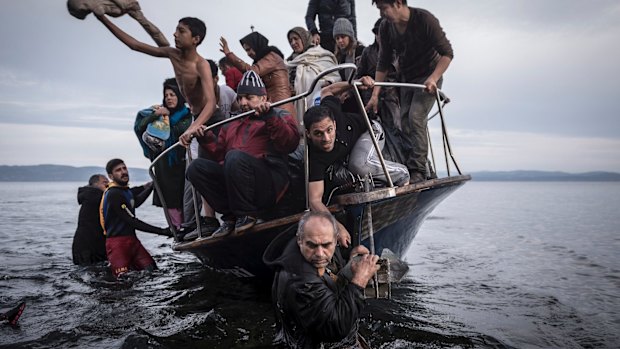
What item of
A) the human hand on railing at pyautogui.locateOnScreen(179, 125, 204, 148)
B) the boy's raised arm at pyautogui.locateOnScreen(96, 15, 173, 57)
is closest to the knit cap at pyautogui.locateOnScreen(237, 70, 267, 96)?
the human hand on railing at pyautogui.locateOnScreen(179, 125, 204, 148)

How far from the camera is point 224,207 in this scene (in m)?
4.66

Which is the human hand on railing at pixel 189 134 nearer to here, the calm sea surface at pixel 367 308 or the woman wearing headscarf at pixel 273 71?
the woman wearing headscarf at pixel 273 71

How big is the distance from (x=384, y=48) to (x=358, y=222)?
7.69 feet

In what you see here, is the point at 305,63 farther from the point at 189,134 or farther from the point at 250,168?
the point at 250,168

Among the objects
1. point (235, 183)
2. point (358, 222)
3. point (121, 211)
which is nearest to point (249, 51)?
point (235, 183)

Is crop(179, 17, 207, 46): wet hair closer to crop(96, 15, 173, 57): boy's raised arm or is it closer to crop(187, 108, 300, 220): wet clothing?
crop(96, 15, 173, 57): boy's raised arm

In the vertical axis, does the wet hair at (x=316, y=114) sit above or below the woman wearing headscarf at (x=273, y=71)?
below

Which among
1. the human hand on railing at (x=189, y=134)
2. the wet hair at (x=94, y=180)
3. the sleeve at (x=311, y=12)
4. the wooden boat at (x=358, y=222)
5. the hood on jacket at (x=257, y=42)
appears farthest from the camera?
the sleeve at (x=311, y=12)

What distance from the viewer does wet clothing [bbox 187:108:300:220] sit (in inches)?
168

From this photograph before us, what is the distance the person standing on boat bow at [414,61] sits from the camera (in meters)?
5.29

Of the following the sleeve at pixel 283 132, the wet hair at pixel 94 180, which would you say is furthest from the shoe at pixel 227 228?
the wet hair at pixel 94 180

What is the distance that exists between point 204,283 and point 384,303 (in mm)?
2747

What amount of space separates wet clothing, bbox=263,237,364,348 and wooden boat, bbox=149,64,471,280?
54 centimetres

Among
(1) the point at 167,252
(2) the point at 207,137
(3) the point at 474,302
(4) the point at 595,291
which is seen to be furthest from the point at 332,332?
(1) the point at 167,252
